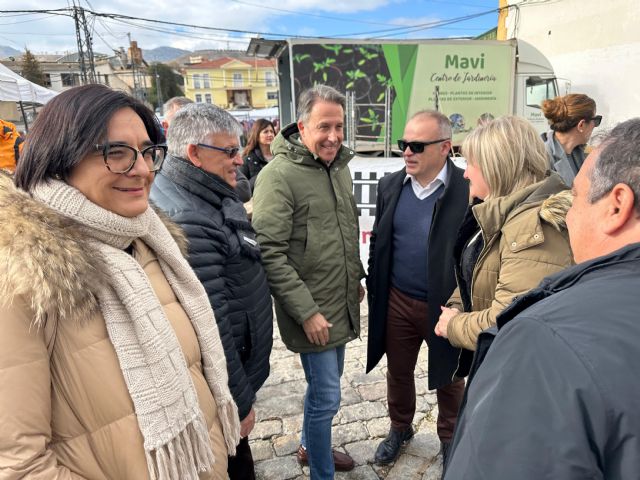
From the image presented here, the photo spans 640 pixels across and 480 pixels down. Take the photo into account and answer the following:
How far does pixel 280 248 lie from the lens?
2.18 metres

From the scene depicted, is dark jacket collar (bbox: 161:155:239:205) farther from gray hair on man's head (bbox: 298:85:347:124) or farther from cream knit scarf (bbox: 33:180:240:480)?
gray hair on man's head (bbox: 298:85:347:124)

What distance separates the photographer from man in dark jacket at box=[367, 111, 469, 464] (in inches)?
95.7

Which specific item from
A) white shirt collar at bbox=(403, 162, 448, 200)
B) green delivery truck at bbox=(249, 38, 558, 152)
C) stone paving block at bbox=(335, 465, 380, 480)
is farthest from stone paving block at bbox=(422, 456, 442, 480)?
green delivery truck at bbox=(249, 38, 558, 152)

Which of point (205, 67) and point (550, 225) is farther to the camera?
point (205, 67)

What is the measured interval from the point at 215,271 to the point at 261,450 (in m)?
1.62

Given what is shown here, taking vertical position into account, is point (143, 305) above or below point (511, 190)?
below

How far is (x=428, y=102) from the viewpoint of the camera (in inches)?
415

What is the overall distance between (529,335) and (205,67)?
3282 inches

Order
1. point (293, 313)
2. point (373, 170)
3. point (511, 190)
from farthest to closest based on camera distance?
point (373, 170), point (293, 313), point (511, 190)

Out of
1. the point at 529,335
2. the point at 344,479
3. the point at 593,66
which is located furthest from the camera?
the point at 593,66

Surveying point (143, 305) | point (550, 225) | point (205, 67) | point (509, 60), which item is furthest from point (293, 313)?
point (205, 67)

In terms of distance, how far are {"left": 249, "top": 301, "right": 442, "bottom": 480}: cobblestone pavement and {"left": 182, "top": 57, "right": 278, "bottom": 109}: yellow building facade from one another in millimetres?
76642

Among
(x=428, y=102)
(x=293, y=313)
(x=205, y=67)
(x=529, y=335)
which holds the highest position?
(x=205, y=67)

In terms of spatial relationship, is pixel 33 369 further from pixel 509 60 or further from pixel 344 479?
pixel 509 60
